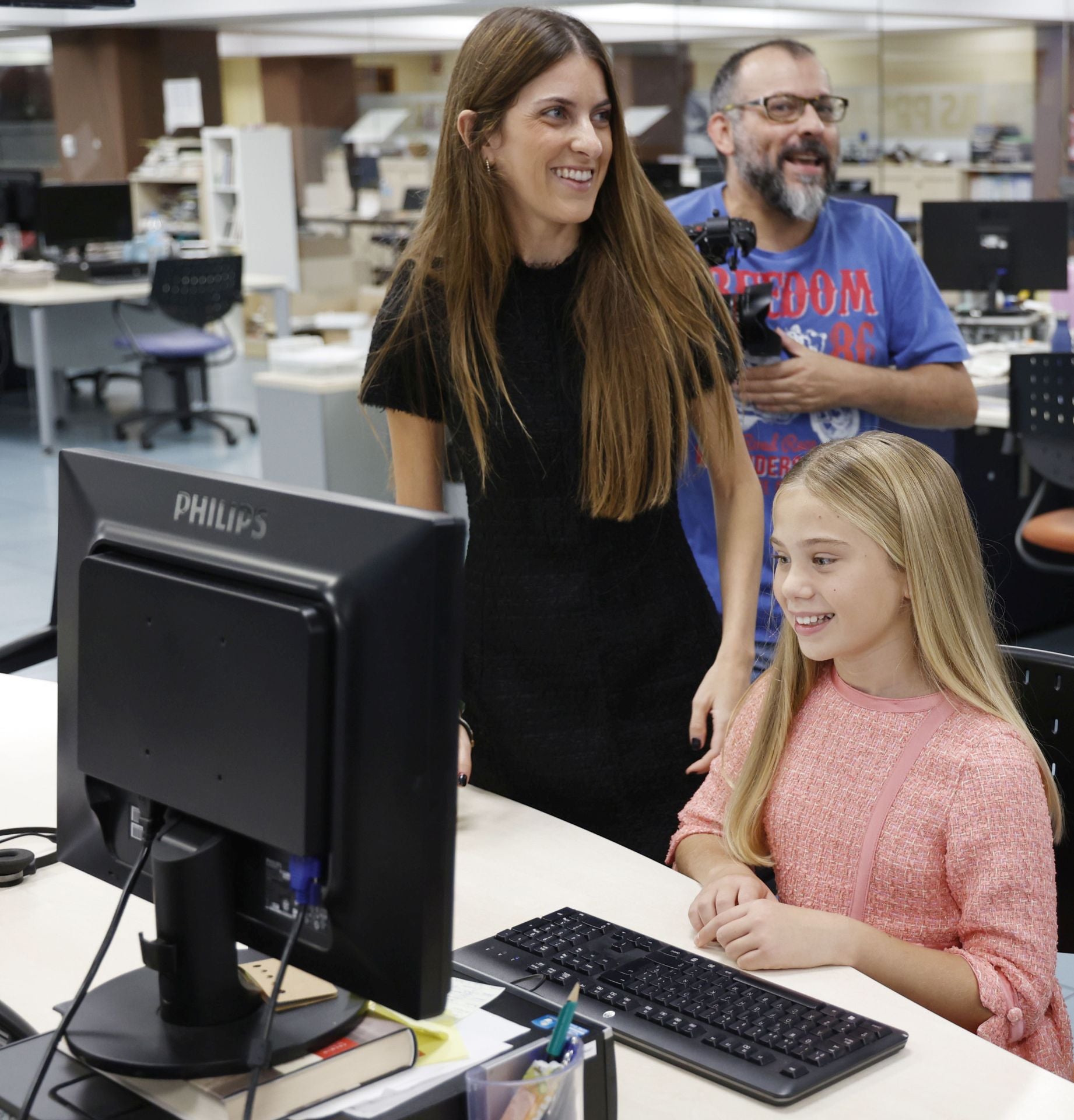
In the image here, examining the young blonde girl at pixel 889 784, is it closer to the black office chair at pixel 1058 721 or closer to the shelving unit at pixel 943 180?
the black office chair at pixel 1058 721

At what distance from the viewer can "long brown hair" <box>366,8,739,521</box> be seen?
1.71 metres

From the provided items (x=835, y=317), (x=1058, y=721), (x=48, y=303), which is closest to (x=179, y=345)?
(x=48, y=303)

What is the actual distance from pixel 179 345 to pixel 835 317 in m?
5.82

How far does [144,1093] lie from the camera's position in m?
1.03

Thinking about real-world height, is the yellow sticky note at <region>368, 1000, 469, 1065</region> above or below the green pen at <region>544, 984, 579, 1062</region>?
below

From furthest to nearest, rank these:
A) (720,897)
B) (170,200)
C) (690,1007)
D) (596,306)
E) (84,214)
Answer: (170,200)
(84,214)
(596,306)
(720,897)
(690,1007)

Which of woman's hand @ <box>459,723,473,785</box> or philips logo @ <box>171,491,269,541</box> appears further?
woman's hand @ <box>459,723,473,785</box>

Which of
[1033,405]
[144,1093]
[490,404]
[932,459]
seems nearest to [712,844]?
[932,459]

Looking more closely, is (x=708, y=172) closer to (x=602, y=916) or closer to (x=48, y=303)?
(x=48, y=303)

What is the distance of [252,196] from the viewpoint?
1077 cm

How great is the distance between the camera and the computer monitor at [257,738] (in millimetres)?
937

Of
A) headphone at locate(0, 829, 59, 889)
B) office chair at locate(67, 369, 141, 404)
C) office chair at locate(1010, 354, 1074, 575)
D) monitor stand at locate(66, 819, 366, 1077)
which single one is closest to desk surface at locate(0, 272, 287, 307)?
office chair at locate(67, 369, 141, 404)

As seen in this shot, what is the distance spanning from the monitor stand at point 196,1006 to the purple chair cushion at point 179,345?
681cm

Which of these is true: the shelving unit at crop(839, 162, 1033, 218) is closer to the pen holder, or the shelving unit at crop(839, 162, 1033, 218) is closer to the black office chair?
the black office chair
